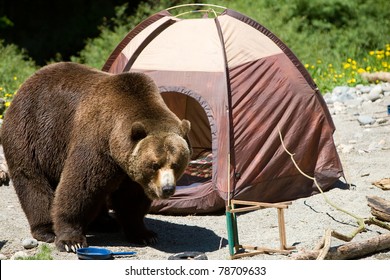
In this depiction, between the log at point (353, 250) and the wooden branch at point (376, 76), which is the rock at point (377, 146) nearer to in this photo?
the wooden branch at point (376, 76)

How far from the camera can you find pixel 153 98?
6.80m

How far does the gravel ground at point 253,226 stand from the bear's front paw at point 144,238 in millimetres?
68

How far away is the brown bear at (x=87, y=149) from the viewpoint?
633 cm

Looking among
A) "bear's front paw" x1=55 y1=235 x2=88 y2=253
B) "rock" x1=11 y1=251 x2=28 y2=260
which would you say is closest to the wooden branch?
Result: "bear's front paw" x1=55 y1=235 x2=88 y2=253

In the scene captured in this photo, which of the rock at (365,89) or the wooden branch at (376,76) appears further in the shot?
the wooden branch at (376,76)

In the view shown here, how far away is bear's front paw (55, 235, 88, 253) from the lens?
21.6 feet

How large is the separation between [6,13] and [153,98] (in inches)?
603

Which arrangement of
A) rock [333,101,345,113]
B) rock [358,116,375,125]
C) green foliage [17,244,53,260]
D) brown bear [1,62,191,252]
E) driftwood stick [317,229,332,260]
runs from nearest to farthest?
driftwood stick [317,229,332,260], green foliage [17,244,53,260], brown bear [1,62,191,252], rock [358,116,375,125], rock [333,101,345,113]

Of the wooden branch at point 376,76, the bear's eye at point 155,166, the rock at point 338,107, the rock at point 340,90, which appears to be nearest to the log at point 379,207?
the bear's eye at point 155,166

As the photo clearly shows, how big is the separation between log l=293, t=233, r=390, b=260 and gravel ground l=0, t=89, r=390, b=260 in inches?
2.6

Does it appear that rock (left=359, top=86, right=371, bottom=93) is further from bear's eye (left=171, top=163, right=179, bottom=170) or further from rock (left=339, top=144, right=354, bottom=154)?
bear's eye (left=171, top=163, right=179, bottom=170)

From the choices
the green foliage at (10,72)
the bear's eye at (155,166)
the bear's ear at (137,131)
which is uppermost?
the bear's ear at (137,131)
